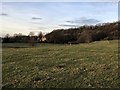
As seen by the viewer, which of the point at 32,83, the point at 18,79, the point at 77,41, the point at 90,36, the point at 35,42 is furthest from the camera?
the point at 90,36

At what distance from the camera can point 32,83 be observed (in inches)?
611

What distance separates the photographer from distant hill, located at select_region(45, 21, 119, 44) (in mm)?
71250

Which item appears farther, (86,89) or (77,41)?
(77,41)

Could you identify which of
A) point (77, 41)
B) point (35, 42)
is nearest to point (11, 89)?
point (35, 42)

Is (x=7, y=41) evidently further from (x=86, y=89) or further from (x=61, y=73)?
(x=86, y=89)

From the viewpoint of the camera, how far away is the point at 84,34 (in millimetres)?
→ 79625

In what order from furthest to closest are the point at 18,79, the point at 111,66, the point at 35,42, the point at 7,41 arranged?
the point at 35,42
the point at 7,41
the point at 111,66
the point at 18,79

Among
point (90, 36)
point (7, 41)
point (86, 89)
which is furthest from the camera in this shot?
point (90, 36)

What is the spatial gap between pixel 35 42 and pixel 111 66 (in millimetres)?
49345

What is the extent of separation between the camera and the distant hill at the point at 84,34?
7125 cm

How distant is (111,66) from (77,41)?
176ft

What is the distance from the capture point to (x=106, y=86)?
14.4 metres

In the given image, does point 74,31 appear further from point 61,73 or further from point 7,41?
point 61,73

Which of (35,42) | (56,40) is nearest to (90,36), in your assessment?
(56,40)
